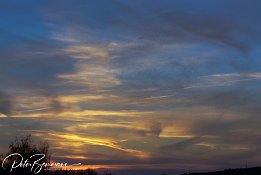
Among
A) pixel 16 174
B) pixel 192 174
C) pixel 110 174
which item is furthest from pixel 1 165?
pixel 192 174

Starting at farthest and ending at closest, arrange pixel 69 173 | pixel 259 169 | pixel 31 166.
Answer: pixel 259 169 → pixel 31 166 → pixel 69 173

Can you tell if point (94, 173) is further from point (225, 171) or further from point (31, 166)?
point (225, 171)

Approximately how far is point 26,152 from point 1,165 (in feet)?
34.6

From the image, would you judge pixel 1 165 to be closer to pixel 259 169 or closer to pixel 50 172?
pixel 50 172

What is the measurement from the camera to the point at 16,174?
7131 centimetres

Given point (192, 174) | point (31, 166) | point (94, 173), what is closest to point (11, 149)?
point (31, 166)

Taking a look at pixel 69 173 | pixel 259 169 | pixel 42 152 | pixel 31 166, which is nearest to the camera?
pixel 69 173

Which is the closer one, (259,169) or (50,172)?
(50,172)

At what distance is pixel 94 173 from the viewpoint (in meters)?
77.6

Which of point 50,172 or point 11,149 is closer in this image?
point 50,172

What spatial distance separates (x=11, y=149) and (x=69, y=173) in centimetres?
1938
